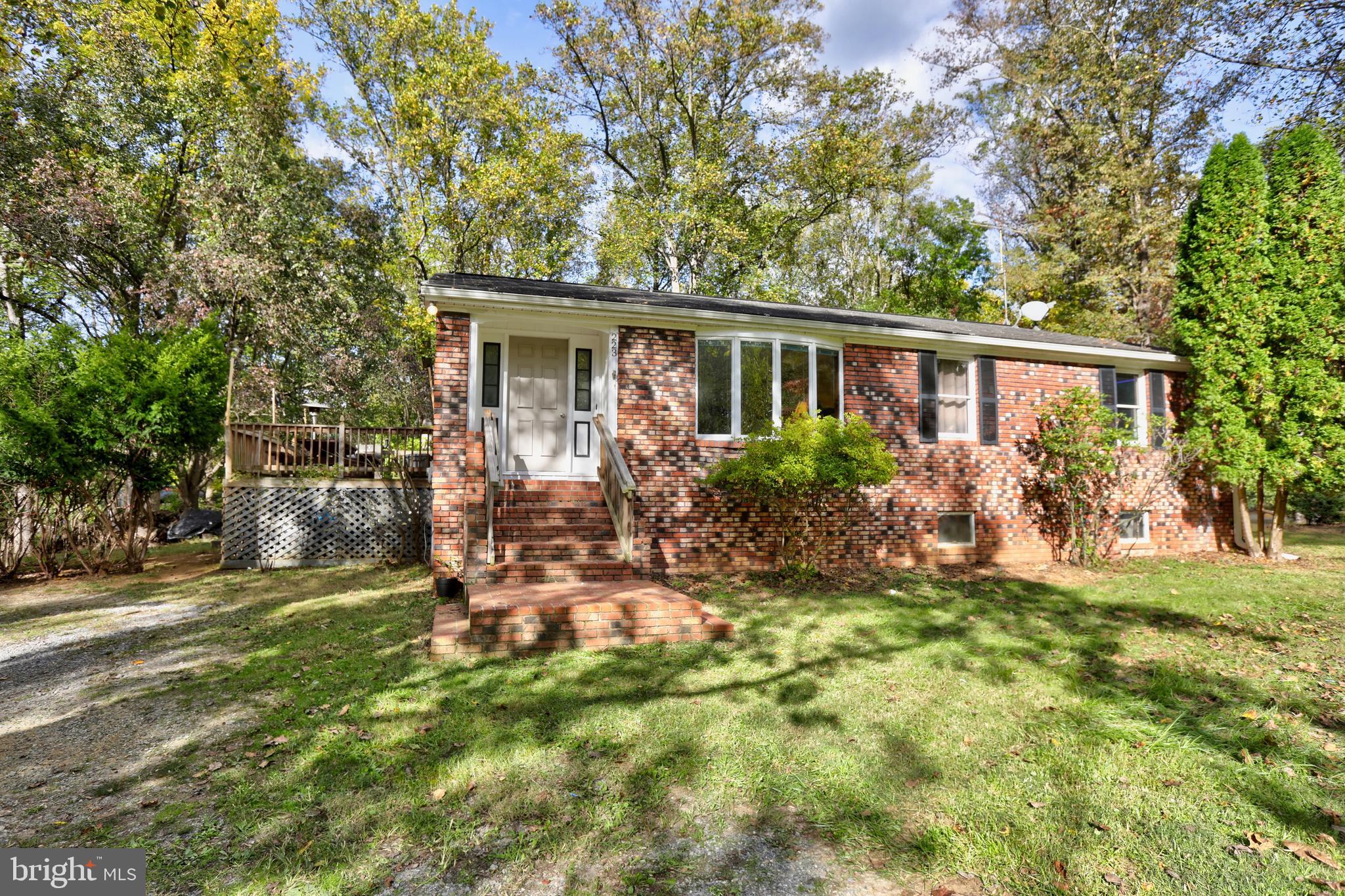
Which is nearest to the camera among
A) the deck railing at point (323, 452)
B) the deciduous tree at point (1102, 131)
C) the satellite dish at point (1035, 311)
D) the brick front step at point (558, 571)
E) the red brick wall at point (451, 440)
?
the brick front step at point (558, 571)

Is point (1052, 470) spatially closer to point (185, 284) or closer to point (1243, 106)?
point (1243, 106)

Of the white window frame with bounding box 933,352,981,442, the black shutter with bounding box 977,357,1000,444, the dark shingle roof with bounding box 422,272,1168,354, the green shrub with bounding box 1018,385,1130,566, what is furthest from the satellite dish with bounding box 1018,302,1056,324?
the white window frame with bounding box 933,352,981,442

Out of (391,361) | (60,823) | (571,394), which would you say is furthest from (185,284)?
(60,823)

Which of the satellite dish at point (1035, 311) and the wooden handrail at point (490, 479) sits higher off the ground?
the satellite dish at point (1035, 311)

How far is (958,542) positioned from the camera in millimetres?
9898

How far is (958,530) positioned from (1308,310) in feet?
20.3

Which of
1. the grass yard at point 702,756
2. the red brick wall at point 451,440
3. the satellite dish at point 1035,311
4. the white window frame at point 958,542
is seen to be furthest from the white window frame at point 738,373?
the satellite dish at point 1035,311

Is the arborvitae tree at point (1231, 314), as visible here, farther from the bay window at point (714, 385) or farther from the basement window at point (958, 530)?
the bay window at point (714, 385)

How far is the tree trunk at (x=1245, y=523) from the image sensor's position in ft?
34.6

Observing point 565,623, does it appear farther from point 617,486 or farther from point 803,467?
point 803,467

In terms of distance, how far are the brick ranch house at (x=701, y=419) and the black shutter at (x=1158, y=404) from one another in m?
0.04

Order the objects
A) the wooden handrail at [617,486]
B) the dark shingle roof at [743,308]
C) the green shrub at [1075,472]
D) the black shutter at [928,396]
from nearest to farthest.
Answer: the wooden handrail at [617,486], the dark shingle roof at [743,308], the green shrub at [1075,472], the black shutter at [928,396]

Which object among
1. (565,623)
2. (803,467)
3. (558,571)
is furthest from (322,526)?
(803,467)

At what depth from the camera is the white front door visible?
8.80m
